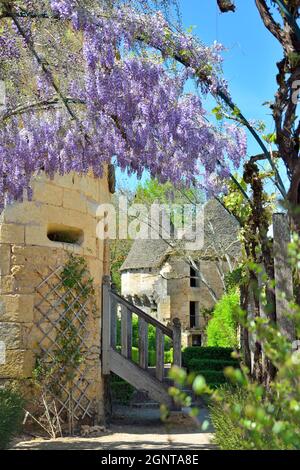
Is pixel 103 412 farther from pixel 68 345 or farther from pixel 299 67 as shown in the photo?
pixel 299 67

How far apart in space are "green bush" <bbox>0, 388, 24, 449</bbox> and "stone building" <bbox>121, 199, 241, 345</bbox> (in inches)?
604

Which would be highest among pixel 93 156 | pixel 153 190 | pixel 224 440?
pixel 153 190

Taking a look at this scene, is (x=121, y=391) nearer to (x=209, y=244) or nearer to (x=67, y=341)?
(x=67, y=341)

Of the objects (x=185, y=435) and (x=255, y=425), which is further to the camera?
(x=185, y=435)

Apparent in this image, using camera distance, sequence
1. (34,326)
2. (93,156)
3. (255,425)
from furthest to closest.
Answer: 1. (34,326)
2. (93,156)
3. (255,425)

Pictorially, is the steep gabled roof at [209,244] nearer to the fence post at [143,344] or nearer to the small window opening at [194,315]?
the small window opening at [194,315]

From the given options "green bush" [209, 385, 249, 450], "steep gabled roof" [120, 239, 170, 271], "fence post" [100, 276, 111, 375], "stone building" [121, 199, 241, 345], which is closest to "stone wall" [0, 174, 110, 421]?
"fence post" [100, 276, 111, 375]

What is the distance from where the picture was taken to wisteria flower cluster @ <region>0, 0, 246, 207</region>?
17.9 feet

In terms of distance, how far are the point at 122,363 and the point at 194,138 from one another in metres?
3.32

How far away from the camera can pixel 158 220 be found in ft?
66.3

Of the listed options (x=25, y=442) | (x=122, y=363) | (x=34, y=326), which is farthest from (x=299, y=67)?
(x=122, y=363)

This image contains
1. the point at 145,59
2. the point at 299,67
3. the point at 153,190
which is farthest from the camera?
the point at 153,190

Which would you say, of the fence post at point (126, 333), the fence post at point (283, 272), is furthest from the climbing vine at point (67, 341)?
the fence post at point (283, 272)

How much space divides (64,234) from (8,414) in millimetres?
2629
